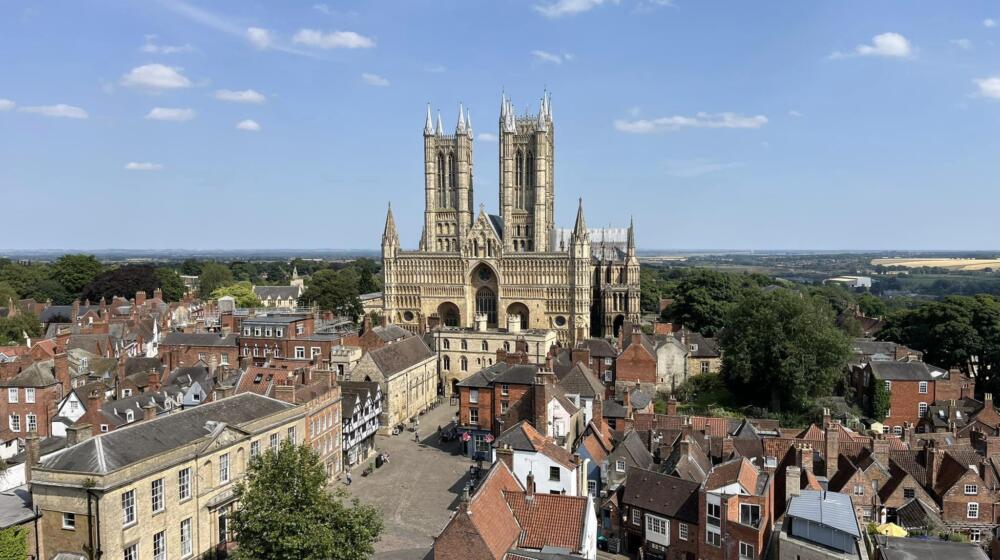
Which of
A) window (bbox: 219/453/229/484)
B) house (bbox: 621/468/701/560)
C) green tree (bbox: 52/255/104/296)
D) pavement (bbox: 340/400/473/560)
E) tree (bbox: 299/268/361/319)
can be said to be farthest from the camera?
green tree (bbox: 52/255/104/296)

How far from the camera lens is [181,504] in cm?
2731

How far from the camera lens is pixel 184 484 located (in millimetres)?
27500

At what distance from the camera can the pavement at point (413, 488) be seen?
32781 millimetres

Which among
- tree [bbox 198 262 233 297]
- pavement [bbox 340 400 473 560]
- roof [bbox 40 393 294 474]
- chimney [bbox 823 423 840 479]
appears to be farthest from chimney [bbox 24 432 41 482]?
tree [bbox 198 262 233 297]

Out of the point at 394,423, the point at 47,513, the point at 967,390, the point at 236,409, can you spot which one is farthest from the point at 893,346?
the point at 47,513

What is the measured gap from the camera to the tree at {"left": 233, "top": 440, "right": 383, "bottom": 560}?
2225cm

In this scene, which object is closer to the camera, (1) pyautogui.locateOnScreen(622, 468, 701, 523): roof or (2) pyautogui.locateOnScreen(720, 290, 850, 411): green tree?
(1) pyautogui.locateOnScreen(622, 468, 701, 523): roof

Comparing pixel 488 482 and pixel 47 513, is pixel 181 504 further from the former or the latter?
pixel 488 482

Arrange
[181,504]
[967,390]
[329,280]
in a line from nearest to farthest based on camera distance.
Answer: [181,504], [967,390], [329,280]

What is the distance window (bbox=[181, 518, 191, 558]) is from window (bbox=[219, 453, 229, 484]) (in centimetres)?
255

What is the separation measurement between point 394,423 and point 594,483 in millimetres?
21685

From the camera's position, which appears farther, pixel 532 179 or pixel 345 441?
pixel 532 179

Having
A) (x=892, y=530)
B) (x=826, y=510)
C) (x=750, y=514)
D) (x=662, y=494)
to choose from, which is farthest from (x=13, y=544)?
(x=892, y=530)

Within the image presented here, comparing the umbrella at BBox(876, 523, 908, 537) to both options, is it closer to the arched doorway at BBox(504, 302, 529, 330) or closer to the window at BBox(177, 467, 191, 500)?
the window at BBox(177, 467, 191, 500)
